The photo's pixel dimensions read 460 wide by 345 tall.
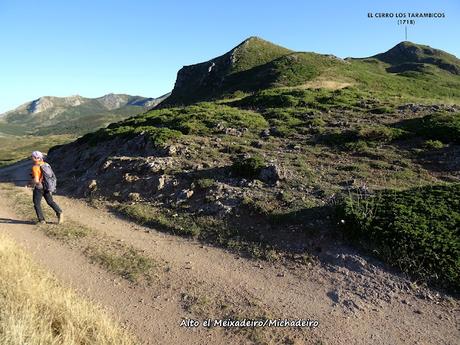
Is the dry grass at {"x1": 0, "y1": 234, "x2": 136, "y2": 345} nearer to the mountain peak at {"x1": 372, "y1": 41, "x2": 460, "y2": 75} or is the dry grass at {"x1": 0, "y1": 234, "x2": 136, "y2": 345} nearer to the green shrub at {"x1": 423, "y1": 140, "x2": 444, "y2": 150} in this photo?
the green shrub at {"x1": 423, "y1": 140, "x2": 444, "y2": 150}

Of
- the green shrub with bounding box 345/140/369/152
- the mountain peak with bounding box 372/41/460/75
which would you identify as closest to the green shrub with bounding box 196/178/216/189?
the green shrub with bounding box 345/140/369/152

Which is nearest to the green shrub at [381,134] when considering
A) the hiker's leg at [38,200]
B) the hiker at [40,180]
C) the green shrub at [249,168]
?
the green shrub at [249,168]

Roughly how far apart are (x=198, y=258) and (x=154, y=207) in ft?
15.4

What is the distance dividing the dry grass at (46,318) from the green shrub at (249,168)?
8.45 metres

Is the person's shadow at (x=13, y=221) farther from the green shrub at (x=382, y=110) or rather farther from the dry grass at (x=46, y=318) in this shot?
the green shrub at (x=382, y=110)

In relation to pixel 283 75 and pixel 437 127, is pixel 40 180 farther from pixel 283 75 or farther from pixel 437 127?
pixel 283 75

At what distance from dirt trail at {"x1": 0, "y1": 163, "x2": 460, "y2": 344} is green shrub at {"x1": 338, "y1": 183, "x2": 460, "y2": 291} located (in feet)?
1.96

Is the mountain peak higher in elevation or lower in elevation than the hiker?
higher

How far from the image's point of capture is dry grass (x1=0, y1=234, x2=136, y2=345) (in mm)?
A: 5598

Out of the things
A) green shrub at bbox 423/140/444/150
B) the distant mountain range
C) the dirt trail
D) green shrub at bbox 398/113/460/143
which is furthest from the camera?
the distant mountain range

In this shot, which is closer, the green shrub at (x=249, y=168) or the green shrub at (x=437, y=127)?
the green shrub at (x=249, y=168)

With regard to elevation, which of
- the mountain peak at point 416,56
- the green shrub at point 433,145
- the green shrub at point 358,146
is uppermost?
the mountain peak at point 416,56

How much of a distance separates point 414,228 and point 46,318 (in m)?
8.03

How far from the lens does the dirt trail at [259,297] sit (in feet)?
23.6
